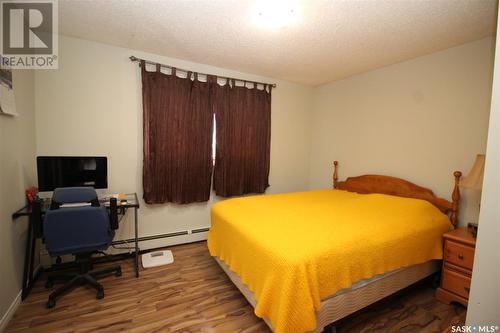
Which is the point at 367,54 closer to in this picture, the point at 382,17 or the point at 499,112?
the point at 382,17

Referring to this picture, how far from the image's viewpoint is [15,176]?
2037 millimetres

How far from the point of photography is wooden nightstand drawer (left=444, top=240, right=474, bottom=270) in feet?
6.55

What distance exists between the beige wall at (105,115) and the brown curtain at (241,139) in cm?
35

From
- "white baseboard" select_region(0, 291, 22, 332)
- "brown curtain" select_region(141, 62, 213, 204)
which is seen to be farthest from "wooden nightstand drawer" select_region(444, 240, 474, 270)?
"white baseboard" select_region(0, 291, 22, 332)

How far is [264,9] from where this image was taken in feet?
6.39

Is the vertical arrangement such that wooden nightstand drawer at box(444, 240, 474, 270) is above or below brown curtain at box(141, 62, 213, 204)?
below

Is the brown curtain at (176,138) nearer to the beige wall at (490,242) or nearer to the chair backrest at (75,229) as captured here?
the chair backrest at (75,229)

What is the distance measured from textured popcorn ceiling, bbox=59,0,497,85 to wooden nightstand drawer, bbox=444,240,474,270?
1991mm

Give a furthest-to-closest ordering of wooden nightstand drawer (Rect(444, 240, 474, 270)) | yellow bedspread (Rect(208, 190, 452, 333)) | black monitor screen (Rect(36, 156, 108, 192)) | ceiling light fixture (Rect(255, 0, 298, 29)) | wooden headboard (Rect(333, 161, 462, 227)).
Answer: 1. wooden headboard (Rect(333, 161, 462, 227))
2. black monitor screen (Rect(36, 156, 108, 192))
3. wooden nightstand drawer (Rect(444, 240, 474, 270))
4. ceiling light fixture (Rect(255, 0, 298, 29))
5. yellow bedspread (Rect(208, 190, 452, 333))

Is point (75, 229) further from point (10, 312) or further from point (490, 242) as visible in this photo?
point (490, 242)

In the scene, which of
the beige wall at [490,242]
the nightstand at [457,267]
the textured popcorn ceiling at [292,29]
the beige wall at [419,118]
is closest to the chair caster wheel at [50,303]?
the textured popcorn ceiling at [292,29]

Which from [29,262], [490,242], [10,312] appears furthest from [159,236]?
[490,242]

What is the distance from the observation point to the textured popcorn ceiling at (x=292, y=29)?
1900 millimetres

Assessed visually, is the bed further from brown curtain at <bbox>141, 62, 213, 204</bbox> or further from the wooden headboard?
brown curtain at <bbox>141, 62, 213, 204</bbox>
